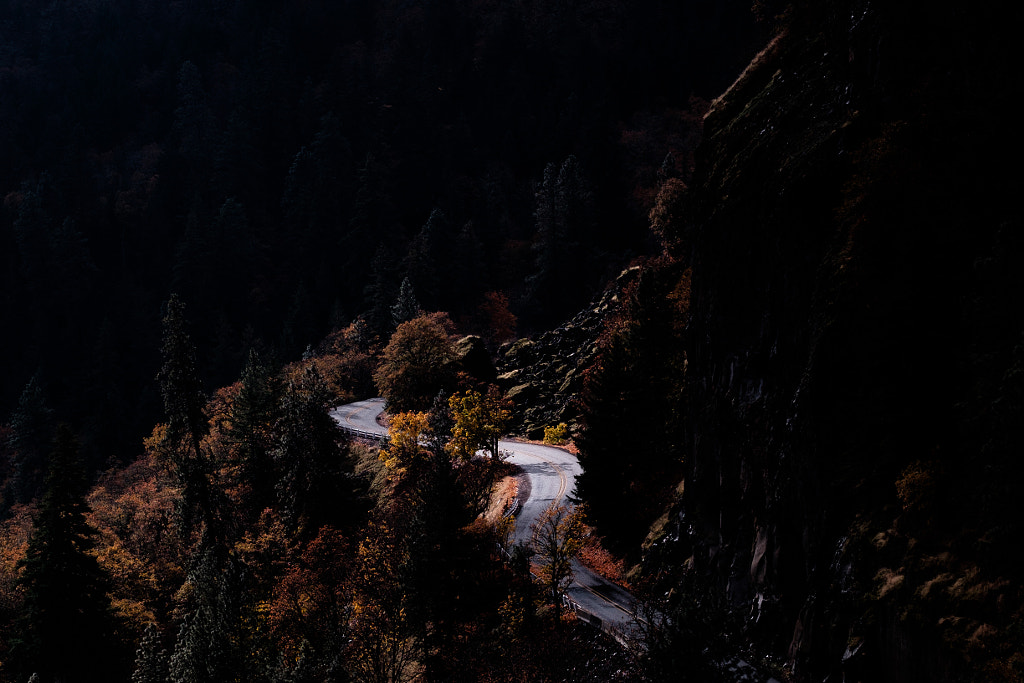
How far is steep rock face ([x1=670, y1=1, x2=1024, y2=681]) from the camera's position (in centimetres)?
1341

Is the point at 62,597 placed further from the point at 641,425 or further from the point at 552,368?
the point at 552,368

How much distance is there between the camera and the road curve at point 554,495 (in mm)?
27494

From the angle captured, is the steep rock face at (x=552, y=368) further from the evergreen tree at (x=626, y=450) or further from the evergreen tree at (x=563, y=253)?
the evergreen tree at (x=563, y=253)

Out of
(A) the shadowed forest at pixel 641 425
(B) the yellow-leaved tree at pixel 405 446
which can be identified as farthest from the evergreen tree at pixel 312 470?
(B) the yellow-leaved tree at pixel 405 446

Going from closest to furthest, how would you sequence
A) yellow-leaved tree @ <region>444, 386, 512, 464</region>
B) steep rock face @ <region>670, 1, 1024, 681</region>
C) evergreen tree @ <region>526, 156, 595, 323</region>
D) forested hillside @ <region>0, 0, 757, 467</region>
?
steep rock face @ <region>670, 1, 1024, 681</region>
yellow-leaved tree @ <region>444, 386, 512, 464</region>
evergreen tree @ <region>526, 156, 595, 323</region>
forested hillside @ <region>0, 0, 757, 467</region>

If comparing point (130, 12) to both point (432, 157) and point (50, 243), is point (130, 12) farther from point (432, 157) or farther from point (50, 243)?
point (432, 157)

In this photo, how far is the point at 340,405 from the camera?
73062 millimetres

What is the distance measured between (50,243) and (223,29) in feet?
187

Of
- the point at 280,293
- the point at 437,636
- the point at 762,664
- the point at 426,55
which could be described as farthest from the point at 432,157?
the point at 762,664

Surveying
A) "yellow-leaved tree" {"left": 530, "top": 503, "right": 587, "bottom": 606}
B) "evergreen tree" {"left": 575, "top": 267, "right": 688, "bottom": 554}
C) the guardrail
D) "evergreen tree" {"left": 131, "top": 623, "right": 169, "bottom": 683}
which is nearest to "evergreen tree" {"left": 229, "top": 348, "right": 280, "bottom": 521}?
the guardrail

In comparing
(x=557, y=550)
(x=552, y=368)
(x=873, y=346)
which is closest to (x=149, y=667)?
(x=557, y=550)

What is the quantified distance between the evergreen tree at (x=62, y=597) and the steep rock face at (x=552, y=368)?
3292 cm

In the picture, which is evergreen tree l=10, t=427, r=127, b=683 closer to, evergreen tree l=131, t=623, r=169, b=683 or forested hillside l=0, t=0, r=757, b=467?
evergreen tree l=131, t=623, r=169, b=683

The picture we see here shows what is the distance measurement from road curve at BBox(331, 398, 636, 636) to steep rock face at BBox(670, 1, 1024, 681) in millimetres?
6133
